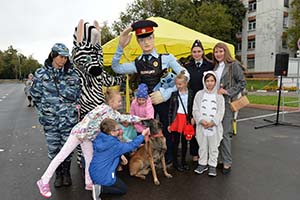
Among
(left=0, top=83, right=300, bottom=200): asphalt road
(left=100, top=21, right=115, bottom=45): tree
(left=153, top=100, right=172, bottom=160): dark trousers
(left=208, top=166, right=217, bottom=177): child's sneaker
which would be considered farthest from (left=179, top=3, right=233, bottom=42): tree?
(left=208, top=166, right=217, bottom=177): child's sneaker

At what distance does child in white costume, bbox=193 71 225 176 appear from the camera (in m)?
3.60

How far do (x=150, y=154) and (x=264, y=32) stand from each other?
3091 cm

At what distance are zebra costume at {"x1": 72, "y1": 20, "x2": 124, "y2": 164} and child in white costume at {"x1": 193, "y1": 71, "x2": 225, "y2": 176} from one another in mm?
1428

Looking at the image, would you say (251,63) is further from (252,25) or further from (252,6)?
(252,6)

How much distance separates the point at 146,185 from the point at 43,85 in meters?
1.90

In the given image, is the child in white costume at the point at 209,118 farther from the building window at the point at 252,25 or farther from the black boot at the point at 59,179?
the building window at the point at 252,25

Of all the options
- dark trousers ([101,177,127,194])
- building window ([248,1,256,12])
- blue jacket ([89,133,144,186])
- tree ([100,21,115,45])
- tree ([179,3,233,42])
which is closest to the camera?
blue jacket ([89,133,144,186])

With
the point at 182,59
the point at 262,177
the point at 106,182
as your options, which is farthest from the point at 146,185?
the point at 182,59

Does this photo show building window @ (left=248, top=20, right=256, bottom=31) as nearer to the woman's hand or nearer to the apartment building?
the apartment building

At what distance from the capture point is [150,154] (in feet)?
11.5

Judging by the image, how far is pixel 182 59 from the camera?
8000 millimetres

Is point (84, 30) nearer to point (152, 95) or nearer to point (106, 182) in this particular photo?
point (152, 95)

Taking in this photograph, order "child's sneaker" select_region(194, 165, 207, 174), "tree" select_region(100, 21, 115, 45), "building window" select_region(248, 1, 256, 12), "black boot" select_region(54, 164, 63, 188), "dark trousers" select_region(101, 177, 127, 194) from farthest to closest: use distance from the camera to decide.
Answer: "building window" select_region(248, 1, 256, 12) → "tree" select_region(100, 21, 115, 45) → "child's sneaker" select_region(194, 165, 207, 174) → "black boot" select_region(54, 164, 63, 188) → "dark trousers" select_region(101, 177, 127, 194)

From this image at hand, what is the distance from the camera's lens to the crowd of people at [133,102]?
3.16 m
